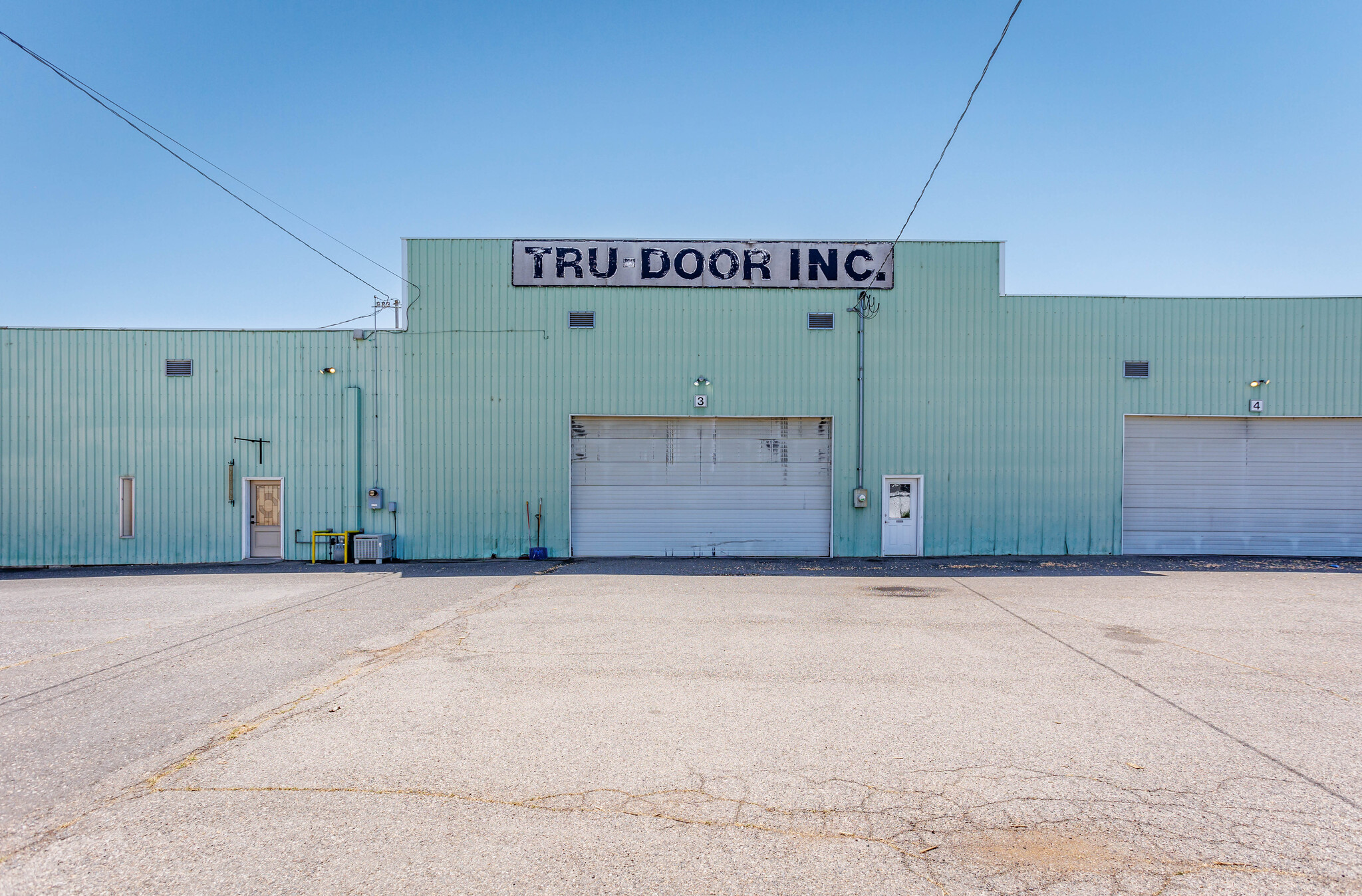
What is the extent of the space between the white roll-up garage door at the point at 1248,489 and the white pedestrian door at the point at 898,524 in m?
5.17

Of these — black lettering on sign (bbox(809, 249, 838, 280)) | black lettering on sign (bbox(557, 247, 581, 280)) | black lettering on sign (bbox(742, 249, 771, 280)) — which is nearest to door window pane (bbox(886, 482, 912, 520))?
black lettering on sign (bbox(809, 249, 838, 280))

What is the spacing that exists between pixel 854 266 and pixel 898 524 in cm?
642

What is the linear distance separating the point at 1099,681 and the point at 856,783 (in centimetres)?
347

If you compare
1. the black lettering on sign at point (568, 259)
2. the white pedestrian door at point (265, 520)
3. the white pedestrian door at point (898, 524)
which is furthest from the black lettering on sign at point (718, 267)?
the white pedestrian door at point (265, 520)

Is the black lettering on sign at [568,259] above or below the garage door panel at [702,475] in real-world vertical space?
above

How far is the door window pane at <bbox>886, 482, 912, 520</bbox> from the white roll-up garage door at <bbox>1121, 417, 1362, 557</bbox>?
5.27 meters

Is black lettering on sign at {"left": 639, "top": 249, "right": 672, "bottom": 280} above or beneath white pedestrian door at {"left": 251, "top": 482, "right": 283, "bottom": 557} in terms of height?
above

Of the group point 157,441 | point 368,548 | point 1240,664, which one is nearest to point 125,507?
point 157,441

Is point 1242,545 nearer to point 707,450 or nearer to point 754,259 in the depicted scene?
point 707,450

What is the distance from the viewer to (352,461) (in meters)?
15.8

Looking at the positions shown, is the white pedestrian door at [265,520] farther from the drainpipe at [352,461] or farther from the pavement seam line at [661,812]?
the pavement seam line at [661,812]

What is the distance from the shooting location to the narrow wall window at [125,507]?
1576 centimetres

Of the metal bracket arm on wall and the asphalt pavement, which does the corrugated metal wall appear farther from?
the asphalt pavement

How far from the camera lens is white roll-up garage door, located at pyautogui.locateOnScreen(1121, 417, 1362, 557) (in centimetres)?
1619
